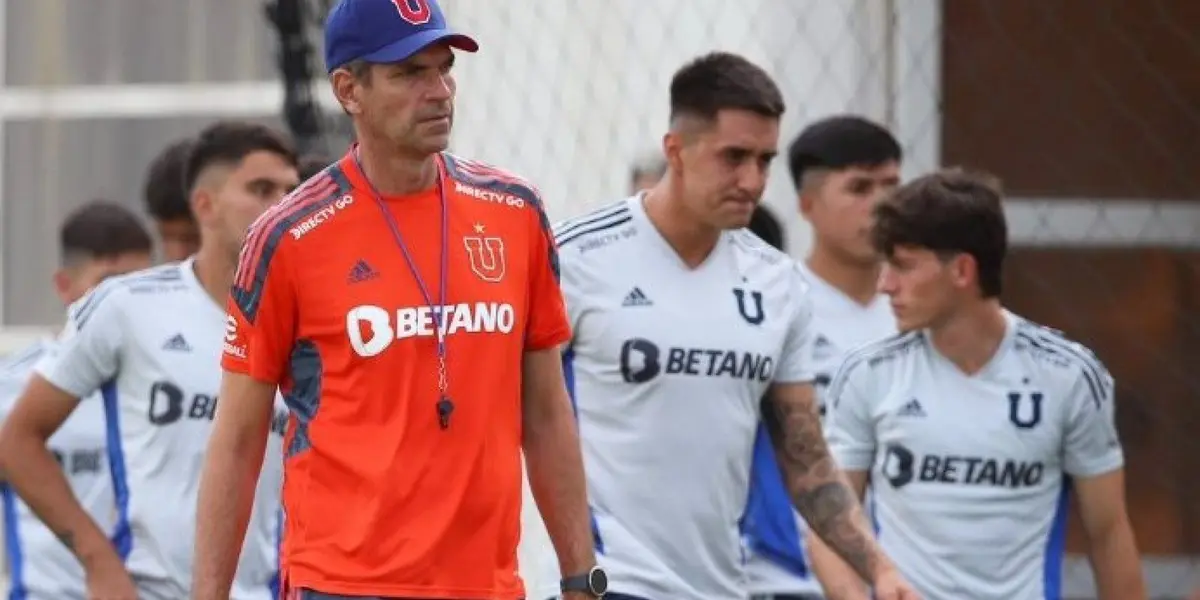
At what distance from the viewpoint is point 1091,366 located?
6.74 meters

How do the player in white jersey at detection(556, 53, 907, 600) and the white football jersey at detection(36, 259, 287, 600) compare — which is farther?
the white football jersey at detection(36, 259, 287, 600)

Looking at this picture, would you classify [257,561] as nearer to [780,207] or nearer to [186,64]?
[780,207]

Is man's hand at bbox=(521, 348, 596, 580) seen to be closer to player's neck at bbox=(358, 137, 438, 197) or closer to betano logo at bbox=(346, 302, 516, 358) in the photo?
betano logo at bbox=(346, 302, 516, 358)

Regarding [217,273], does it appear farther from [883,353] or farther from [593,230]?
[883,353]

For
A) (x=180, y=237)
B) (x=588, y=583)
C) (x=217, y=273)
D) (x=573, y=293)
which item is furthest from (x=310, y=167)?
(x=588, y=583)

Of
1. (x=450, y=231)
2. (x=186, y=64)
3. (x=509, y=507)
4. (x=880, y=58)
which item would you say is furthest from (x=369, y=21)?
(x=186, y=64)

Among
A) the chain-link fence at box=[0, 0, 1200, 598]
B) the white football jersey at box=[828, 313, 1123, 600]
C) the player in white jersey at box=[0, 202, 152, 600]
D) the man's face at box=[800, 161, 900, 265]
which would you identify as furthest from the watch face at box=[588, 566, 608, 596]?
the chain-link fence at box=[0, 0, 1200, 598]

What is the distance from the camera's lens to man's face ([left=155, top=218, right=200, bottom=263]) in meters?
8.33

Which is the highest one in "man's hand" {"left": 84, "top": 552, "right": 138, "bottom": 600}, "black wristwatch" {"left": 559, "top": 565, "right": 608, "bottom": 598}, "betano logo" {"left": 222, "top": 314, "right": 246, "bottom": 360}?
"betano logo" {"left": 222, "top": 314, "right": 246, "bottom": 360}

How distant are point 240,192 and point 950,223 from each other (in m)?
1.87

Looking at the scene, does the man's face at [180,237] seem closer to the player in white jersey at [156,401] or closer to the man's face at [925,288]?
the player in white jersey at [156,401]

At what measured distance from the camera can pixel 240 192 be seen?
23.2 feet

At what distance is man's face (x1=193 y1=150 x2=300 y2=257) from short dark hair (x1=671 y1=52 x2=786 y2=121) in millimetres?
1164

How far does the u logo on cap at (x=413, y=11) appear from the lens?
16.2 feet
